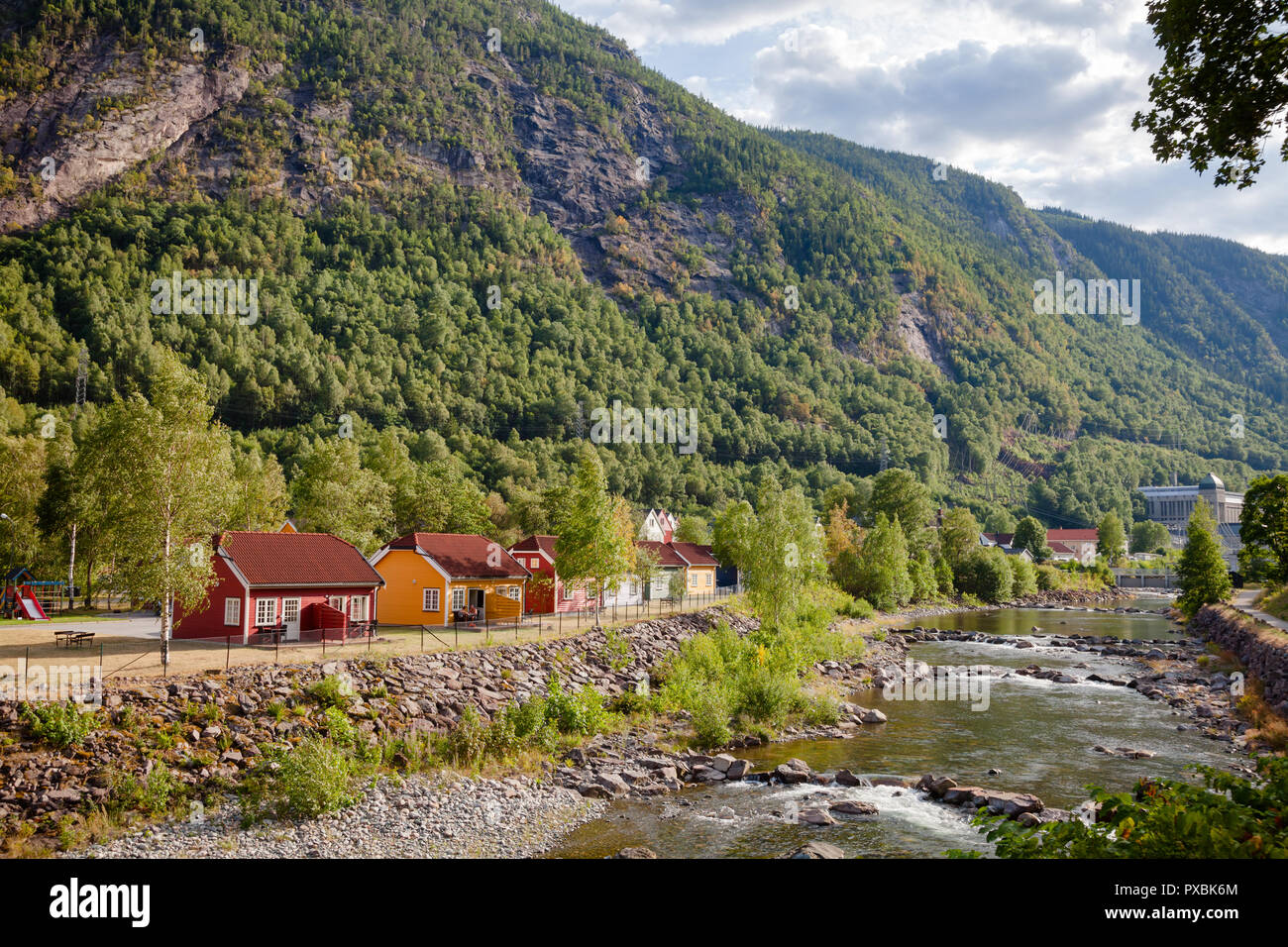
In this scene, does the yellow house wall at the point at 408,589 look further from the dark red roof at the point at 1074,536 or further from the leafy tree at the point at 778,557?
the dark red roof at the point at 1074,536

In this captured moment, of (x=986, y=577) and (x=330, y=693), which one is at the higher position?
(x=330, y=693)

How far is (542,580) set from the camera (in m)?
48.2

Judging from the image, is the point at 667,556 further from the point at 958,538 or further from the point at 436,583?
the point at 958,538

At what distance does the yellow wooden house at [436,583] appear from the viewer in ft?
132

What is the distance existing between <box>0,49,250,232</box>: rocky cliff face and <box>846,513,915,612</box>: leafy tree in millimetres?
179069

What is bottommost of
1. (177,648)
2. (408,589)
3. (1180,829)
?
(177,648)

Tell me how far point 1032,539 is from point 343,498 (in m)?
115

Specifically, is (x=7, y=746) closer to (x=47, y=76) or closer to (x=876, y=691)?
(x=876, y=691)

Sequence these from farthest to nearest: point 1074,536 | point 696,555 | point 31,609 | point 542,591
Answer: point 1074,536 → point 696,555 → point 542,591 → point 31,609

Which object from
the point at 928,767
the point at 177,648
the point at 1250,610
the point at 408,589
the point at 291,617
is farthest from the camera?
the point at 1250,610

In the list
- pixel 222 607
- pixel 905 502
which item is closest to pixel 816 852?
pixel 222 607

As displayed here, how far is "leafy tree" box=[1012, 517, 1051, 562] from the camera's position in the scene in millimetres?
128875
